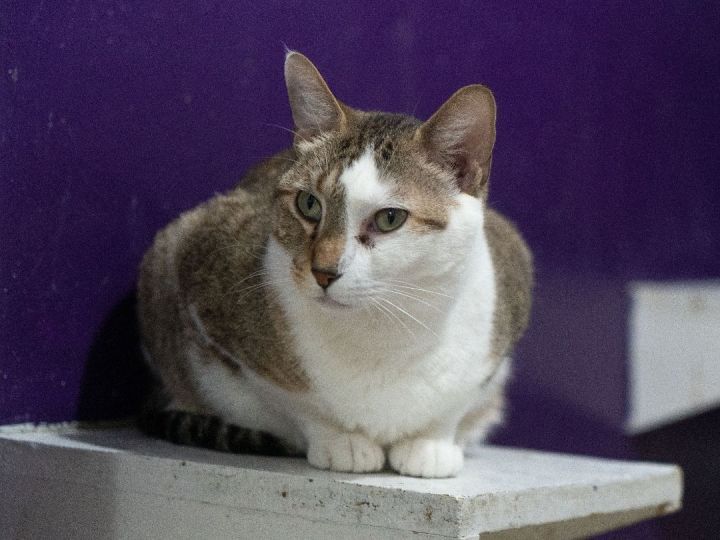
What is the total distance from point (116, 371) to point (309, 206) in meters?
0.71

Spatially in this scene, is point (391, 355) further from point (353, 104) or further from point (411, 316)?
point (353, 104)

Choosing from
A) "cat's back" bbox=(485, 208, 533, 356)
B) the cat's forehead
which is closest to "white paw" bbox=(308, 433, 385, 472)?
"cat's back" bbox=(485, 208, 533, 356)

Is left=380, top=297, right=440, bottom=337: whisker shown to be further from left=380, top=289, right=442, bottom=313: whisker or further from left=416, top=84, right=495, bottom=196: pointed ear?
left=416, top=84, right=495, bottom=196: pointed ear

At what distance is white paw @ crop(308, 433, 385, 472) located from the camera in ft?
5.21

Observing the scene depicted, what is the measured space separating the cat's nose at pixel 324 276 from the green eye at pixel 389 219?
0.11 m

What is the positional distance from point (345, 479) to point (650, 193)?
6.05ft

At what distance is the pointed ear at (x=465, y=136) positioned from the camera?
4.91 feet

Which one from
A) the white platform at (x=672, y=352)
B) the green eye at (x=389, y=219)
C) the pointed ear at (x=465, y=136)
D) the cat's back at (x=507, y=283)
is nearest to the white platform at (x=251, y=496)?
the cat's back at (x=507, y=283)

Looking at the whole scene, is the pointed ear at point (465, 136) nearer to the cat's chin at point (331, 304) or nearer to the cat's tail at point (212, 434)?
the cat's chin at point (331, 304)

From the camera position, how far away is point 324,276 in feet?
4.72

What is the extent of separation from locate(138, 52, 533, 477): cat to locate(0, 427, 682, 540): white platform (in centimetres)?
11

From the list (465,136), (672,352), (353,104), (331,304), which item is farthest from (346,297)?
(672,352)

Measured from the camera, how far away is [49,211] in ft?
5.91

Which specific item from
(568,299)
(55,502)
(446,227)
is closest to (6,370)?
(55,502)
